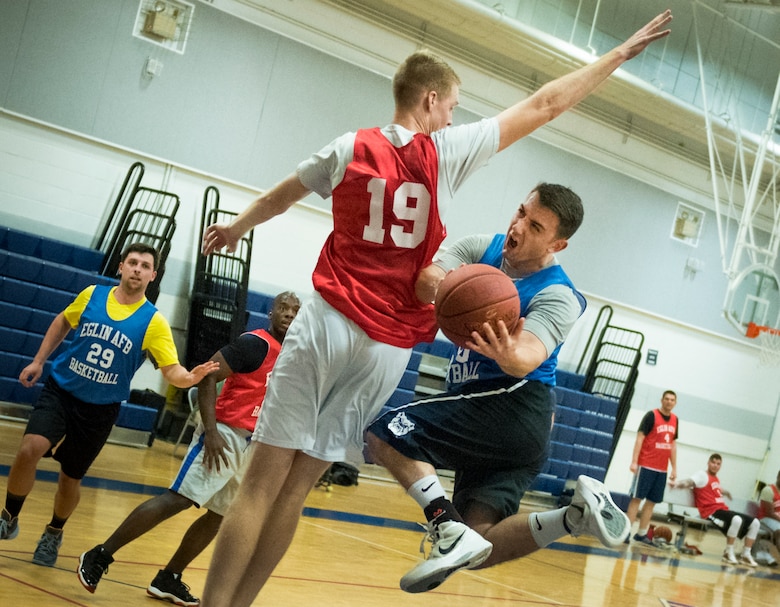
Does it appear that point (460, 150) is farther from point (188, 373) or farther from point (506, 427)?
point (188, 373)

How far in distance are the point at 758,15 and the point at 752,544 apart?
8.16 meters

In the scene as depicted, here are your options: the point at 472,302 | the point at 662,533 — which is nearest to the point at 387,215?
the point at 472,302

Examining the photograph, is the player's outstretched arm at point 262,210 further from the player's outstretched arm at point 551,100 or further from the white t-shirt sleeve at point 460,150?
the player's outstretched arm at point 551,100

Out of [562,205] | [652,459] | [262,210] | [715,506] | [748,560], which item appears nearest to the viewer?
[262,210]

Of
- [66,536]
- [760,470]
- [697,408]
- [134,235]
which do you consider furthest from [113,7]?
[760,470]

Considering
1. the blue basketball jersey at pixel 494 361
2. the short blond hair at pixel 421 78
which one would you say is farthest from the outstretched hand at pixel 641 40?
the blue basketball jersey at pixel 494 361

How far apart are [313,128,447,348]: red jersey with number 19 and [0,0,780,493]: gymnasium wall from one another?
26.6ft

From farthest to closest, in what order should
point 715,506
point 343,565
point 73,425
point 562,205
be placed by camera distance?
1. point 715,506
2. point 343,565
3. point 73,425
4. point 562,205

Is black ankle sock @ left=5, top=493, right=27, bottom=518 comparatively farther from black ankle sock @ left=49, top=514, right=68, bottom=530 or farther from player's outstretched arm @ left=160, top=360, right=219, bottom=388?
player's outstretched arm @ left=160, top=360, right=219, bottom=388

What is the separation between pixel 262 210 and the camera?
338 centimetres

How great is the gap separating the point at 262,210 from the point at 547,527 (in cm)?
161

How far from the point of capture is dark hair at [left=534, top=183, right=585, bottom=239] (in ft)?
11.6

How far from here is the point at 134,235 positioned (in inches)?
422

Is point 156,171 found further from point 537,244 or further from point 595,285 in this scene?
point 537,244
